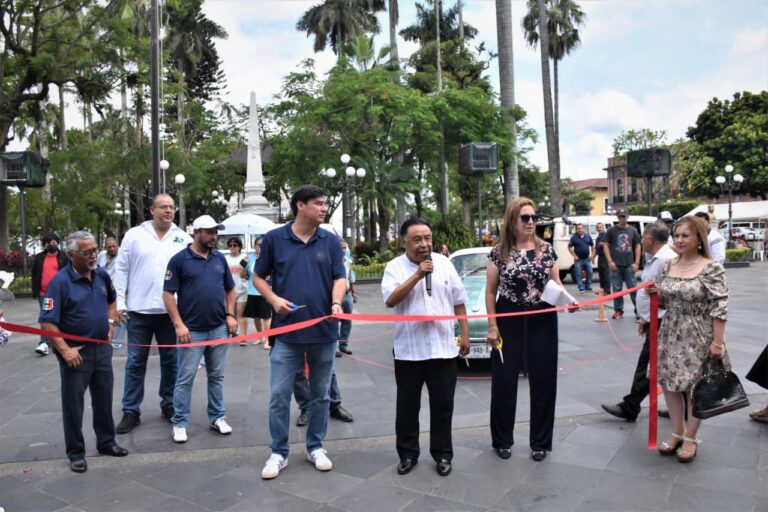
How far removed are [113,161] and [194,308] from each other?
2551 cm

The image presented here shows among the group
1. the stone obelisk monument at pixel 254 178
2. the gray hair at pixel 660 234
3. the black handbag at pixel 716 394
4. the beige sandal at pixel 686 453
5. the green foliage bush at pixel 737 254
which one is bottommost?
the beige sandal at pixel 686 453

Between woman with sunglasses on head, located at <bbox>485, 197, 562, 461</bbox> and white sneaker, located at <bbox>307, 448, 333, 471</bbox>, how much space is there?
1.16 meters

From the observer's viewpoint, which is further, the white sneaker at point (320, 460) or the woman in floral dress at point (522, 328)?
the woman in floral dress at point (522, 328)

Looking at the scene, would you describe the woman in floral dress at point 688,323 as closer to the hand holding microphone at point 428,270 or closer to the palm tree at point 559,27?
the hand holding microphone at point 428,270

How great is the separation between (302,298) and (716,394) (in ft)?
8.79

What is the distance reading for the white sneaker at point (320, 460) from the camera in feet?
12.7

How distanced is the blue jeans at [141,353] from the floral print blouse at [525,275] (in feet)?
9.02

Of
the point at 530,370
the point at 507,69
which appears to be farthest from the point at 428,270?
the point at 507,69

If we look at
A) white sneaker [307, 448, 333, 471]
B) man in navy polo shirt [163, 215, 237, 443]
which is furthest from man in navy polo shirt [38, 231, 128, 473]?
white sneaker [307, 448, 333, 471]

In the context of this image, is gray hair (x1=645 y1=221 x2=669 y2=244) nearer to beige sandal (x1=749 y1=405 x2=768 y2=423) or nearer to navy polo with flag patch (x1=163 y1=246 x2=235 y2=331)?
beige sandal (x1=749 y1=405 x2=768 y2=423)

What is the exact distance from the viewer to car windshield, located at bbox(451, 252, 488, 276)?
325 inches

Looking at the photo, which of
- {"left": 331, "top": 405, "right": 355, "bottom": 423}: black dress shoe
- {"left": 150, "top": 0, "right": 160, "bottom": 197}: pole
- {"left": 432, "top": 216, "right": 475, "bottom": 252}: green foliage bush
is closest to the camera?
{"left": 331, "top": 405, "right": 355, "bottom": 423}: black dress shoe

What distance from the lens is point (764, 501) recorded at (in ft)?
10.8

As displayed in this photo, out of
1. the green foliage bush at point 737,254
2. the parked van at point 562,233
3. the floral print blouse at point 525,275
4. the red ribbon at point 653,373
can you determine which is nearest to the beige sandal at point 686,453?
the red ribbon at point 653,373
